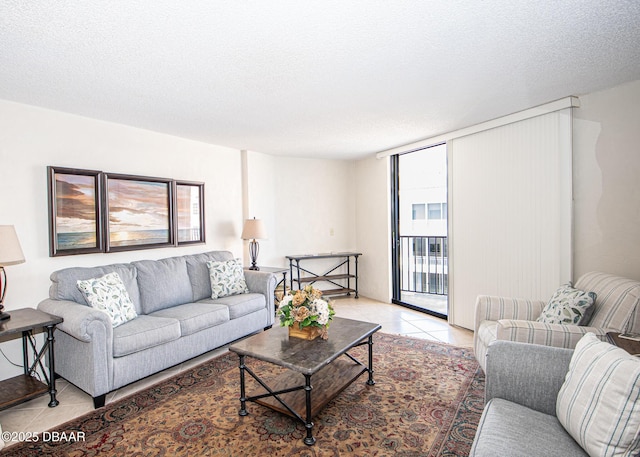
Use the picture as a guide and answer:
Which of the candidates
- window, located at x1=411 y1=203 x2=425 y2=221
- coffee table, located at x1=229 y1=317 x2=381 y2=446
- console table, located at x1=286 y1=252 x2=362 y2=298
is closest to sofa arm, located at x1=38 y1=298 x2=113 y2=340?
coffee table, located at x1=229 y1=317 x2=381 y2=446

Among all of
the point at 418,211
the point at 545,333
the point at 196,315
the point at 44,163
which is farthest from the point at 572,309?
the point at 418,211

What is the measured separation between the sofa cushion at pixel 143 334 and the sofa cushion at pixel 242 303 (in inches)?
25.9

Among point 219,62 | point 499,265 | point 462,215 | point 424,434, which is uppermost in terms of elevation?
point 219,62

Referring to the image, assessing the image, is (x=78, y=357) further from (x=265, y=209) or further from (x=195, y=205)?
(x=265, y=209)

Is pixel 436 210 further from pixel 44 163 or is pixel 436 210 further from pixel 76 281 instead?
pixel 44 163

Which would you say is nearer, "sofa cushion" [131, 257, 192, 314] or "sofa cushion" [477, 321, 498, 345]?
"sofa cushion" [477, 321, 498, 345]

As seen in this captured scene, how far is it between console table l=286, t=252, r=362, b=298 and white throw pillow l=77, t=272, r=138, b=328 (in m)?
2.68

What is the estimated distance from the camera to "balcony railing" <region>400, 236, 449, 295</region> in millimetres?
5562

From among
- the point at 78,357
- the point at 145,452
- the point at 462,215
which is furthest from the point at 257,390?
the point at 462,215

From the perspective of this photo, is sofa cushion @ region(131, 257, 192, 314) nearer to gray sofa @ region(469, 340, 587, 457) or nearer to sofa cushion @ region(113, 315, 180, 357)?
sofa cushion @ region(113, 315, 180, 357)


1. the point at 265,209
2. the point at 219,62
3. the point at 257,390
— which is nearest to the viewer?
the point at 219,62

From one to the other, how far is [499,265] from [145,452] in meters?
3.51

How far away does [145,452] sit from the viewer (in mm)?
1936

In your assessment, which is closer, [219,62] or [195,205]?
[219,62]
